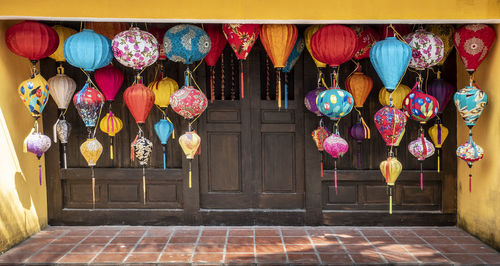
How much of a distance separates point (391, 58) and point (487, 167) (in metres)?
2.01

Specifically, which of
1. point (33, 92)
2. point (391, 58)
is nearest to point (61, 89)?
point (33, 92)

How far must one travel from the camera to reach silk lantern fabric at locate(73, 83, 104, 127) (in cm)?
509

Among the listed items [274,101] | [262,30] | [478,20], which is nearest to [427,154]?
[478,20]

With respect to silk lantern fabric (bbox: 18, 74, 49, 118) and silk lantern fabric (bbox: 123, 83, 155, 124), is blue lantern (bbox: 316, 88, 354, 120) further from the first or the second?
silk lantern fabric (bbox: 18, 74, 49, 118)

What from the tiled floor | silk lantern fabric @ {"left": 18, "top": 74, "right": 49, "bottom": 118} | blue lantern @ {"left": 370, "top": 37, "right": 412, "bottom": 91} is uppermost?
blue lantern @ {"left": 370, "top": 37, "right": 412, "bottom": 91}

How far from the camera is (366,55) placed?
5590 millimetres

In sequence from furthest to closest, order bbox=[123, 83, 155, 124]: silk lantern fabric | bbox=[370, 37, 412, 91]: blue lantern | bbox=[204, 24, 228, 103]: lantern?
bbox=[204, 24, 228, 103]: lantern < bbox=[123, 83, 155, 124]: silk lantern fabric < bbox=[370, 37, 412, 91]: blue lantern

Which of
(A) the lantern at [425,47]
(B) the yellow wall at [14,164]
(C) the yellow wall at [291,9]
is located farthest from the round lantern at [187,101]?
(A) the lantern at [425,47]

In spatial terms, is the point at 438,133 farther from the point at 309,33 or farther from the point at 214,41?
the point at 214,41

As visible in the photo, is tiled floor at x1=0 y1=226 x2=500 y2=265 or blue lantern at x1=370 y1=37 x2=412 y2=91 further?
tiled floor at x1=0 y1=226 x2=500 y2=265

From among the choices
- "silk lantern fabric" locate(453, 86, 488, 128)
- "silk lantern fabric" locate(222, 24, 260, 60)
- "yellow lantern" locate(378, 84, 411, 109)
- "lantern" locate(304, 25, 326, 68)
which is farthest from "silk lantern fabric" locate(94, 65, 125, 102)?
"silk lantern fabric" locate(453, 86, 488, 128)

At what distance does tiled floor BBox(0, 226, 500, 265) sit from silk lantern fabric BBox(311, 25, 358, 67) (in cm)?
240

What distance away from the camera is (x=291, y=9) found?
4.86m

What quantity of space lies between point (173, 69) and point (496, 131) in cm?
439
